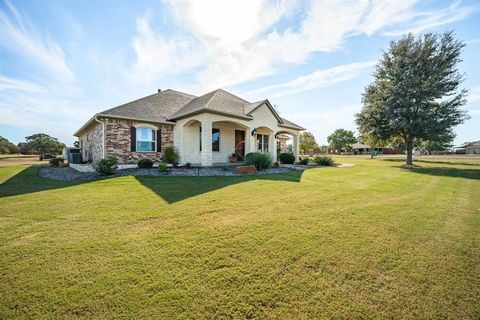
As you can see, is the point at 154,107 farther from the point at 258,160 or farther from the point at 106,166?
the point at 258,160

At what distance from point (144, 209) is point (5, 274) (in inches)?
95.9

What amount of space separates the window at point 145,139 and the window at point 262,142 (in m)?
8.94

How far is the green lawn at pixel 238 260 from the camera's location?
1.94 meters

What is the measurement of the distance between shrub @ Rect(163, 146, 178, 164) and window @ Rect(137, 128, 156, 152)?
3.11 ft

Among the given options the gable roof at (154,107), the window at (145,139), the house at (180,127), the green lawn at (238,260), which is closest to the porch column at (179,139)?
the house at (180,127)

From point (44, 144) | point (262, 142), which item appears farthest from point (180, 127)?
point (44, 144)

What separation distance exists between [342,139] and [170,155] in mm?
67182

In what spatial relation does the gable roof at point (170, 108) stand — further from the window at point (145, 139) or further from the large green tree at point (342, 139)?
the large green tree at point (342, 139)

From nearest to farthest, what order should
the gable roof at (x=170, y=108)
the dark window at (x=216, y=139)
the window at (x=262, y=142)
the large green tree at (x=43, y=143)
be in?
1. the gable roof at (x=170, y=108)
2. the dark window at (x=216, y=139)
3. the window at (x=262, y=142)
4. the large green tree at (x=43, y=143)

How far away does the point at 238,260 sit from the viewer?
8.84 ft

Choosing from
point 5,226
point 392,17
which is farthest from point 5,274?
point 392,17

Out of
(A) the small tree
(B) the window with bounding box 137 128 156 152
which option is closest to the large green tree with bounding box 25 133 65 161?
(B) the window with bounding box 137 128 156 152

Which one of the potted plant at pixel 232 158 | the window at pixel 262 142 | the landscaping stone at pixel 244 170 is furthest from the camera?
the window at pixel 262 142

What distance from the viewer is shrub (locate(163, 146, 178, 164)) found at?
1282 cm
